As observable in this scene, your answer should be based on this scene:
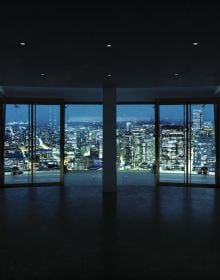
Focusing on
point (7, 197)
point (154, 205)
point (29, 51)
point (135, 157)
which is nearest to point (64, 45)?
point (29, 51)

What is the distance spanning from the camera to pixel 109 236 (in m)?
6.63

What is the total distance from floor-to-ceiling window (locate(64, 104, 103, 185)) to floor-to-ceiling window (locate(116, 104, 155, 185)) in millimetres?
1086

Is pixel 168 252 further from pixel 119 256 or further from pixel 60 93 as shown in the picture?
pixel 60 93

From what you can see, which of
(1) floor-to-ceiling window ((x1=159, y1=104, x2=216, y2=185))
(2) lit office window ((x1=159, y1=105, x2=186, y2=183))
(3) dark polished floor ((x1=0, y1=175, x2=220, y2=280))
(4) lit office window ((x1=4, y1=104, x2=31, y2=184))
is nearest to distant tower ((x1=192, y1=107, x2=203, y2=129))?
(1) floor-to-ceiling window ((x1=159, y1=104, x2=216, y2=185))

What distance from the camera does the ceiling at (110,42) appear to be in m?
4.89

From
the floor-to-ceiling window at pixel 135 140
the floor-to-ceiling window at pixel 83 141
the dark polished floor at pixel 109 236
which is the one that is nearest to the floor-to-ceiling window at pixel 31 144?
the floor-to-ceiling window at pixel 83 141

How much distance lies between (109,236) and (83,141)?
902cm

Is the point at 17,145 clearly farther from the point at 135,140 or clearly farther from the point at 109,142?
the point at 135,140

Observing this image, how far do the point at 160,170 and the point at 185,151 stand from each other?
1444 mm

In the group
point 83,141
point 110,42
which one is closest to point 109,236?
point 110,42

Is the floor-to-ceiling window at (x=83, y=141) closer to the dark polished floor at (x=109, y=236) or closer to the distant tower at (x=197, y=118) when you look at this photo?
the dark polished floor at (x=109, y=236)

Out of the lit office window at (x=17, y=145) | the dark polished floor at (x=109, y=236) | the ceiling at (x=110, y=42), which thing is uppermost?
the ceiling at (x=110, y=42)

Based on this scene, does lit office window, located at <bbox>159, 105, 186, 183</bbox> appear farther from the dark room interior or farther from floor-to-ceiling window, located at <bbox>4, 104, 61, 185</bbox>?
floor-to-ceiling window, located at <bbox>4, 104, 61, 185</bbox>

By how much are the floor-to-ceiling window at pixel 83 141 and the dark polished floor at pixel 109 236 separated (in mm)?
4027
